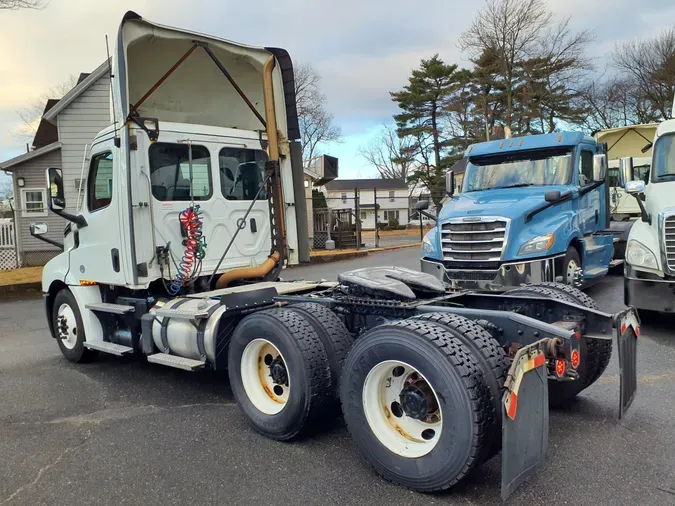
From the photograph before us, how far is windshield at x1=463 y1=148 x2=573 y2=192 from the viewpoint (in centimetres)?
902

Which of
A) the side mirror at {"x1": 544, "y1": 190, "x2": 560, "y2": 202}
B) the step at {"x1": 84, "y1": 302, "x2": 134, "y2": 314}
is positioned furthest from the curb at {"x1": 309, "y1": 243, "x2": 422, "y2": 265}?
the step at {"x1": 84, "y1": 302, "x2": 134, "y2": 314}

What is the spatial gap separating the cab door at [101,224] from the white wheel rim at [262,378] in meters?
2.06

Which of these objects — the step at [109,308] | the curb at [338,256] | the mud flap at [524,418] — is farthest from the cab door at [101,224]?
the curb at [338,256]

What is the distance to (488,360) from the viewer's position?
3.02 metres

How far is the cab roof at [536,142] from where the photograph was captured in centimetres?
909

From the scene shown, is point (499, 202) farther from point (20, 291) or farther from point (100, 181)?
point (20, 291)

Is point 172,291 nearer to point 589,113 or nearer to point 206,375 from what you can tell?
point 206,375

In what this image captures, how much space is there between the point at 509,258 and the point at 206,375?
4485 mm

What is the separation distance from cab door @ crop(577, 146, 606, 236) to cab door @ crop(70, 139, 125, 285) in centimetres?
700

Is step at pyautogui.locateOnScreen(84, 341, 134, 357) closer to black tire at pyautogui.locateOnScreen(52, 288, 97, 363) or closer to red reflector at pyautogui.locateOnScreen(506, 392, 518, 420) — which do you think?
black tire at pyautogui.locateOnScreen(52, 288, 97, 363)

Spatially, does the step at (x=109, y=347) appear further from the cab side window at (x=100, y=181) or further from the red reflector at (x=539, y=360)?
the red reflector at (x=539, y=360)

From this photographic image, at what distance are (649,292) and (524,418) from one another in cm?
480

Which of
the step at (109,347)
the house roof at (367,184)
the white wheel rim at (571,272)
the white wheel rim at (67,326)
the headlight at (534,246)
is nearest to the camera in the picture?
the step at (109,347)

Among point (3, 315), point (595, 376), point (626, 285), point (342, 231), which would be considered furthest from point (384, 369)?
point (342, 231)
